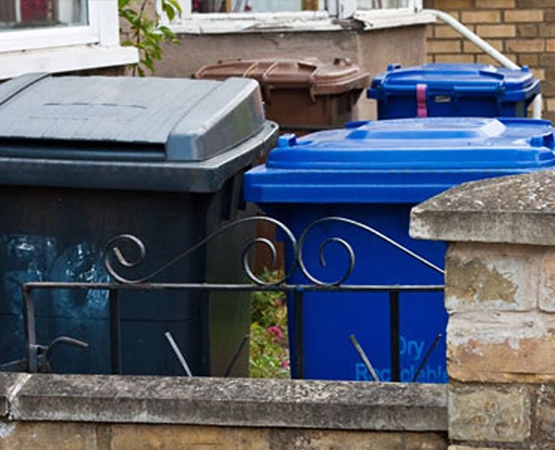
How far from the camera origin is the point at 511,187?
342 cm

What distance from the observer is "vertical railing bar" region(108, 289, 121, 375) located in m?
4.06

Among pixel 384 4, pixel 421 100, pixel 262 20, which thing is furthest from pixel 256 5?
pixel 421 100

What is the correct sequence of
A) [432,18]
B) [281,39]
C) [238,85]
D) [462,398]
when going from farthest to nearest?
[432,18] < [281,39] < [238,85] < [462,398]

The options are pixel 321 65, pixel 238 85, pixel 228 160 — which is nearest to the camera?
pixel 228 160

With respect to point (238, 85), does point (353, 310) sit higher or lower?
lower

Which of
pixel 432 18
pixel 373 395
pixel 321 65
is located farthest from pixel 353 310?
pixel 432 18

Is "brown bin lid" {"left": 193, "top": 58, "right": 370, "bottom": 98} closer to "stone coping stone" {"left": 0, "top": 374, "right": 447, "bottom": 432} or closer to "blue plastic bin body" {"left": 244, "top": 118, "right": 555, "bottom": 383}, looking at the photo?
"blue plastic bin body" {"left": 244, "top": 118, "right": 555, "bottom": 383}

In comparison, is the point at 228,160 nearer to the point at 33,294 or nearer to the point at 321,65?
the point at 33,294

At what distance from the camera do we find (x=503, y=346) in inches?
130

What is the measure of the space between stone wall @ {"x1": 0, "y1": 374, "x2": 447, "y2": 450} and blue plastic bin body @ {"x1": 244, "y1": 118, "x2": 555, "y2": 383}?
0.75m

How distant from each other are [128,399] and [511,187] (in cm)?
96

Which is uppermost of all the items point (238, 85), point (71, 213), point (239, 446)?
point (238, 85)

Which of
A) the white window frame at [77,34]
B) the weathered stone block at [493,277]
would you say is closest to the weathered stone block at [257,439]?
the weathered stone block at [493,277]

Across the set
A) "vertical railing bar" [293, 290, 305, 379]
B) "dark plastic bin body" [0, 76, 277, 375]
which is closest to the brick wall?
"dark plastic bin body" [0, 76, 277, 375]
